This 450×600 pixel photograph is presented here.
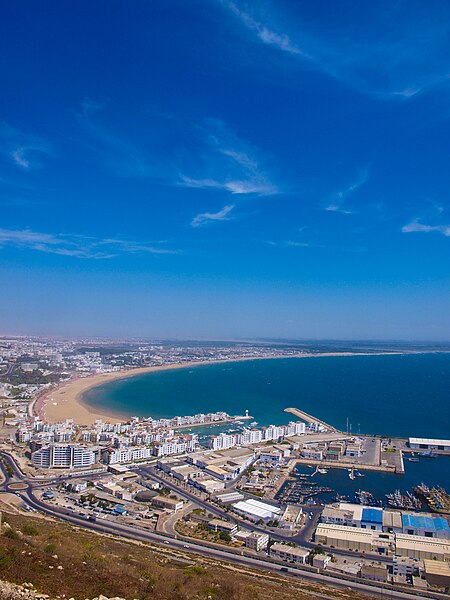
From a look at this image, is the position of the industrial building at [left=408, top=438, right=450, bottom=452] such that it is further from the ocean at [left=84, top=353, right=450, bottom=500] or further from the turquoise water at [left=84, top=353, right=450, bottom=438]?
the turquoise water at [left=84, top=353, right=450, bottom=438]

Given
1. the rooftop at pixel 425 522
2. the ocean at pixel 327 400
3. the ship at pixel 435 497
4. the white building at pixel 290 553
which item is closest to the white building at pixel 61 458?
the ocean at pixel 327 400

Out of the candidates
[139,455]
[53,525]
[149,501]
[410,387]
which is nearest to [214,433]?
[139,455]

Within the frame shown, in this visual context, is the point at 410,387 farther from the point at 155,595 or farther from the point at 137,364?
the point at 155,595

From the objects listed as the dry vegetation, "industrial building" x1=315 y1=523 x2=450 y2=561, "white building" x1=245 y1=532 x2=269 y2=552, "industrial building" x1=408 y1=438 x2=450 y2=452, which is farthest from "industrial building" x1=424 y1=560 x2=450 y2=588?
"industrial building" x1=408 y1=438 x2=450 y2=452

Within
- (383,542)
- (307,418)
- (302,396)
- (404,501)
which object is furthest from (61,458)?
(302,396)

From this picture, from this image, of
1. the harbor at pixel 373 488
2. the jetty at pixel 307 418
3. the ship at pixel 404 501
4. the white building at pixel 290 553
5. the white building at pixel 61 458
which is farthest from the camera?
the jetty at pixel 307 418

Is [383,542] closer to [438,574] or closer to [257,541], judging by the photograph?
[438,574]

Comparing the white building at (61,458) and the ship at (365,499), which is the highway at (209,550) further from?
the ship at (365,499)
